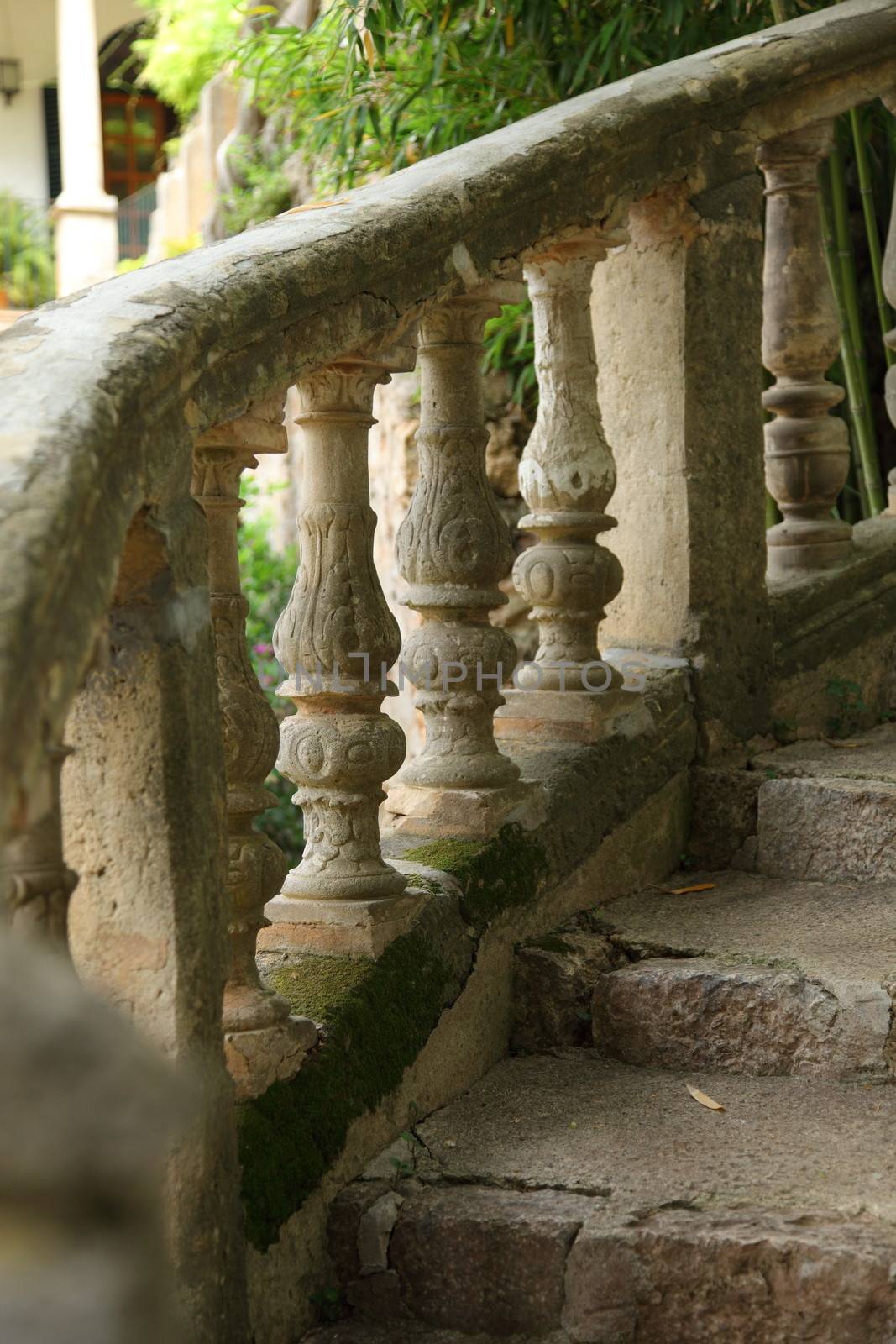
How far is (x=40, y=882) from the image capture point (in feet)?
4.47

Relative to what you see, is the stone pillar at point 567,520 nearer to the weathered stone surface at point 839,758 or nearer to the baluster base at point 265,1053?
the weathered stone surface at point 839,758

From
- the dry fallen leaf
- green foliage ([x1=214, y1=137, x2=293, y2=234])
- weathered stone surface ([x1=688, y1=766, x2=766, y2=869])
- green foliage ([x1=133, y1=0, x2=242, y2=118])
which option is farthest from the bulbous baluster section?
green foliage ([x1=133, y1=0, x2=242, y2=118])

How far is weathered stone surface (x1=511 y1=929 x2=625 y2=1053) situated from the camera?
2.45 m

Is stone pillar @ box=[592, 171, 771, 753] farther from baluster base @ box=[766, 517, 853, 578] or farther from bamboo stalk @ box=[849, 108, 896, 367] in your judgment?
bamboo stalk @ box=[849, 108, 896, 367]

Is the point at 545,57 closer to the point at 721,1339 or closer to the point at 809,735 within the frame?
the point at 809,735

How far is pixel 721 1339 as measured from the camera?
1.82m

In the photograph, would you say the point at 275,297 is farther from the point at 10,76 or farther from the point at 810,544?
the point at 10,76

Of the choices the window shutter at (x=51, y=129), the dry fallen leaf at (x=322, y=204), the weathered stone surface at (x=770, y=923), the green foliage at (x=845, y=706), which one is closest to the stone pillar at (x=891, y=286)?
the green foliage at (x=845, y=706)

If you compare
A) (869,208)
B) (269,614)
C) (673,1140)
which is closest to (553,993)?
(673,1140)

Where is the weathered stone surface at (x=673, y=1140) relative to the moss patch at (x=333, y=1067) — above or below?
below

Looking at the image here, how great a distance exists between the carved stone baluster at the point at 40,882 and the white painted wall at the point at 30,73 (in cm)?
1763

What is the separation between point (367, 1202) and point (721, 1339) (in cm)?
47

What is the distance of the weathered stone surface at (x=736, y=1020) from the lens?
2209mm

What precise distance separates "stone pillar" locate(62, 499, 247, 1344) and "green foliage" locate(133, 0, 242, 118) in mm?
10223
